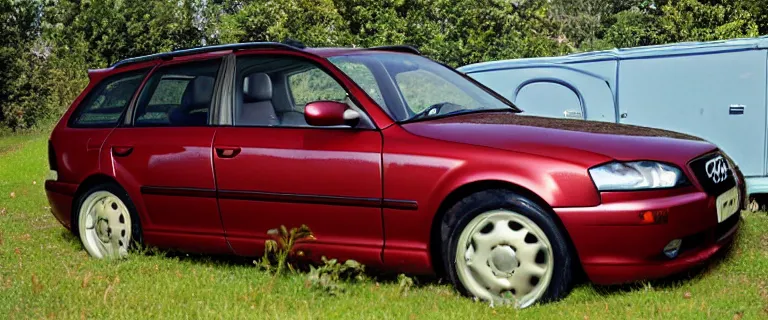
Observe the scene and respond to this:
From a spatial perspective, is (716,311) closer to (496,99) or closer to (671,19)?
(496,99)

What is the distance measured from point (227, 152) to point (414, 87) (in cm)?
122

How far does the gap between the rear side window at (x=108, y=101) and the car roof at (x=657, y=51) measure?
16.3ft

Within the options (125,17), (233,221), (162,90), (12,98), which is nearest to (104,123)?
(162,90)

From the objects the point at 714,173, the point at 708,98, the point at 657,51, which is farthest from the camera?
the point at 657,51

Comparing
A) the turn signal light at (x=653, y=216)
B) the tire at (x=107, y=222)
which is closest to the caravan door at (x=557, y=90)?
the tire at (x=107, y=222)

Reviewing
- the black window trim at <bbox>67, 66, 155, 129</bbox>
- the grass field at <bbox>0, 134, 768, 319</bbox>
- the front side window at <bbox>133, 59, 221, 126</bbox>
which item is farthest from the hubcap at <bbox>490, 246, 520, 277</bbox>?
the black window trim at <bbox>67, 66, 155, 129</bbox>

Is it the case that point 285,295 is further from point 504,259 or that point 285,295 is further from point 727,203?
point 727,203

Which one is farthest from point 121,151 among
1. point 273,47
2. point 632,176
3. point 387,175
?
point 632,176

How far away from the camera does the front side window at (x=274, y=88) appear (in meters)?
5.93

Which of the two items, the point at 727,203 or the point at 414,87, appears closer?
the point at 727,203

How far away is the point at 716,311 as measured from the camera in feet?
15.3

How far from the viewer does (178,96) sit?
652cm

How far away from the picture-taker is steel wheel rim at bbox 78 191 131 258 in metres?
6.68

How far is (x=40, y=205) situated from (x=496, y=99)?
696 cm
